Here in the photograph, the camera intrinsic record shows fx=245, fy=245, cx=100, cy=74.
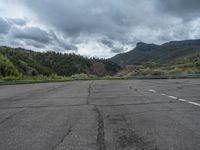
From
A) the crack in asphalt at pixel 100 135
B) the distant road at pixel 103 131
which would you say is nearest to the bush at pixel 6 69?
the distant road at pixel 103 131

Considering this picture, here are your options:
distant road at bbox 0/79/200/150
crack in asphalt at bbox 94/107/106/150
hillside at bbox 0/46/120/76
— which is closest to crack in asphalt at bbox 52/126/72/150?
distant road at bbox 0/79/200/150

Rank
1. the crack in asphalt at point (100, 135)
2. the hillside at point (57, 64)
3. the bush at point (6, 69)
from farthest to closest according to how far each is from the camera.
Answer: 1. the hillside at point (57, 64)
2. the bush at point (6, 69)
3. the crack in asphalt at point (100, 135)

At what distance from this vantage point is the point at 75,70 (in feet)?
508

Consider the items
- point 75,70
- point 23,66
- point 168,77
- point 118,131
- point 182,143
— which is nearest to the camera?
point 182,143

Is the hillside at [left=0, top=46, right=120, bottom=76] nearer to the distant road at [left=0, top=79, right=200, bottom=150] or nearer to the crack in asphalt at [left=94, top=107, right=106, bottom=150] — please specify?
the distant road at [left=0, top=79, right=200, bottom=150]

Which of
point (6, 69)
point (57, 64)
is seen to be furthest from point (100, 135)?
point (57, 64)

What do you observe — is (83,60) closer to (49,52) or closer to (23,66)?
(49,52)

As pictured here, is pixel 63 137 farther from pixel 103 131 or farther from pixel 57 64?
pixel 57 64

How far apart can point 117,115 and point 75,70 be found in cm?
14903

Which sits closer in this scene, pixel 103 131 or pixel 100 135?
pixel 100 135

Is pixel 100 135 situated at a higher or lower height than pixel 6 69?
lower

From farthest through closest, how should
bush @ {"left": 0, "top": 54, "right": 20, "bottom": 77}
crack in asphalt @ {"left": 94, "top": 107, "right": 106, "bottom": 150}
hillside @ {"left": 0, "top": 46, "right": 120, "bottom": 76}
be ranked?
hillside @ {"left": 0, "top": 46, "right": 120, "bottom": 76} → bush @ {"left": 0, "top": 54, "right": 20, "bottom": 77} → crack in asphalt @ {"left": 94, "top": 107, "right": 106, "bottom": 150}

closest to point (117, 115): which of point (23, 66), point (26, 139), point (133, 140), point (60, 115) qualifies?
point (60, 115)

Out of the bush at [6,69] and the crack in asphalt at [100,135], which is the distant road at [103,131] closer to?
the crack in asphalt at [100,135]
